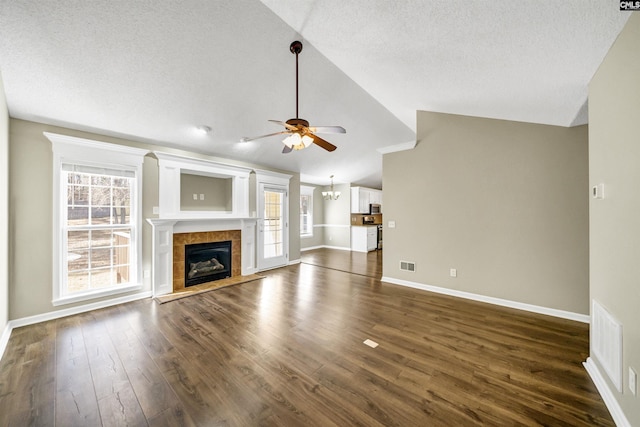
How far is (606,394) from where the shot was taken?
1.67 meters

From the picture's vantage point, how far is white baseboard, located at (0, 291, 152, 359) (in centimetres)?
250

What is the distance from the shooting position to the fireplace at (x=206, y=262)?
173 inches

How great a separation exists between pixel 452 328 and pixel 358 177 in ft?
18.6

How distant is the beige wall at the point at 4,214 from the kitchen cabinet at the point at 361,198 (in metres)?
7.51

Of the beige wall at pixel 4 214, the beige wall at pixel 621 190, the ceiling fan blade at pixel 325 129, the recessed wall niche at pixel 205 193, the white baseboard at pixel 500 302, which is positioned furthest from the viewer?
the recessed wall niche at pixel 205 193

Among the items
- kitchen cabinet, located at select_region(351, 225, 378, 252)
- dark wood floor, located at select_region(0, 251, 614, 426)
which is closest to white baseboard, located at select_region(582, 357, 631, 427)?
dark wood floor, located at select_region(0, 251, 614, 426)

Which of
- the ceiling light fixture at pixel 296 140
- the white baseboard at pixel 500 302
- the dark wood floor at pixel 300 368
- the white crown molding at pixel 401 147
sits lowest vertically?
the dark wood floor at pixel 300 368

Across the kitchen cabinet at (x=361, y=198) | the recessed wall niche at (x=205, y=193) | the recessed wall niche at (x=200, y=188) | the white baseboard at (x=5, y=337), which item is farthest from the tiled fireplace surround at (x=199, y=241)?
the kitchen cabinet at (x=361, y=198)

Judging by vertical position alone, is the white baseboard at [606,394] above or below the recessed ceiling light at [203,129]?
below

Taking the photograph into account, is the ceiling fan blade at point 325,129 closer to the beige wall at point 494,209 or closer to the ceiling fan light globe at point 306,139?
the ceiling fan light globe at point 306,139

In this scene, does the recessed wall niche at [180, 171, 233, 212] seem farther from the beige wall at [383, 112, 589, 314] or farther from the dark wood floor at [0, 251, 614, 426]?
the beige wall at [383, 112, 589, 314]

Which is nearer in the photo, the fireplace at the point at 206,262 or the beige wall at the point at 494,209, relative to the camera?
the beige wall at the point at 494,209

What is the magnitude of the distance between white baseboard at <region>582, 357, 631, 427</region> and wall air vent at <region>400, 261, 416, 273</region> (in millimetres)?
2358

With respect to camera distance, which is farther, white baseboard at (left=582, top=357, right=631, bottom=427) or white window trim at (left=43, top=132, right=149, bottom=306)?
white window trim at (left=43, top=132, right=149, bottom=306)
